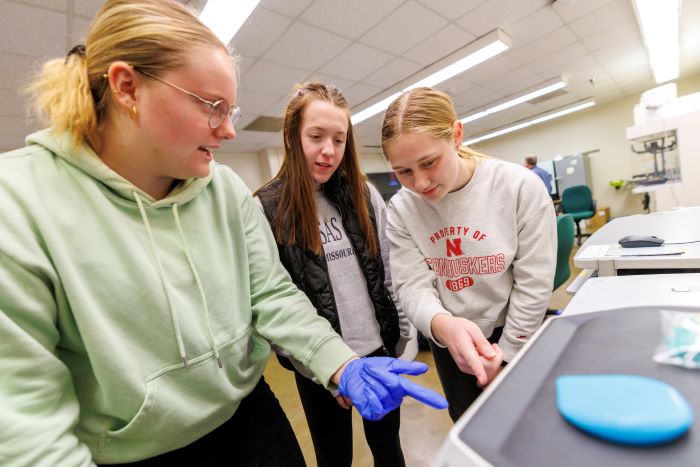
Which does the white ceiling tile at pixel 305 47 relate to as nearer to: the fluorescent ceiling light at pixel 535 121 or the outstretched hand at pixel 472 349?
the outstretched hand at pixel 472 349

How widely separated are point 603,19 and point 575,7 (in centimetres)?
52

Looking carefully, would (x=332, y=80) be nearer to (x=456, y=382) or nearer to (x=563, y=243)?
(x=563, y=243)

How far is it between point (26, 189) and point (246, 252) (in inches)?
13.7

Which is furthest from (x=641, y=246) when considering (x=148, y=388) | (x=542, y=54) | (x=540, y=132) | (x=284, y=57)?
(x=540, y=132)

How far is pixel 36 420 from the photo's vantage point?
0.40m

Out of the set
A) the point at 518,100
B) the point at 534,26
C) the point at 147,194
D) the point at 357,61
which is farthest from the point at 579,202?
the point at 147,194

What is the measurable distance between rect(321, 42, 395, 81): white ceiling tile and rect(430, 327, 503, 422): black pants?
2.70m

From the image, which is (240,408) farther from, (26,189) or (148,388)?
(26,189)

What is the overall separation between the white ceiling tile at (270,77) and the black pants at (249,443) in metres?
2.94

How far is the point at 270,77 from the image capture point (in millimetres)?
3178

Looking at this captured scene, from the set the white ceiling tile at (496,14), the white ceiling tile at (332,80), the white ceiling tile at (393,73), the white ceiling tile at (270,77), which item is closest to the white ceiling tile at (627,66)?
the white ceiling tile at (496,14)

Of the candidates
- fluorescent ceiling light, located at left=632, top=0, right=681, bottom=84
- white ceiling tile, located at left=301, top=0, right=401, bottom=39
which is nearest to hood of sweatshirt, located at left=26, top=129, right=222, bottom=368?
white ceiling tile, located at left=301, top=0, right=401, bottom=39

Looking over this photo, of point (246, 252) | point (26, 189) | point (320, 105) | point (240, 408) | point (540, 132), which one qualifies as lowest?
point (240, 408)

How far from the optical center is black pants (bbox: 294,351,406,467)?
3.08 ft
